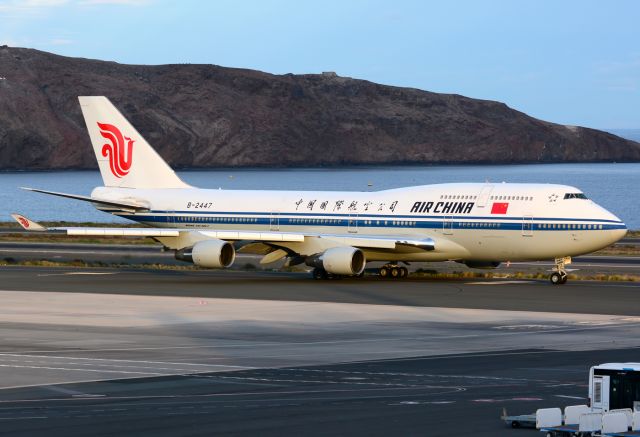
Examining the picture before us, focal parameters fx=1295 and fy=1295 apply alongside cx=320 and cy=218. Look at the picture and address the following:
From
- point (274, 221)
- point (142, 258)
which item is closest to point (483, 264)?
point (274, 221)

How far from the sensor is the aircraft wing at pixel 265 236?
56625 millimetres

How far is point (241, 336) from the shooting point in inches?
1484

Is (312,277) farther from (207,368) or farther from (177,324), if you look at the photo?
(207,368)

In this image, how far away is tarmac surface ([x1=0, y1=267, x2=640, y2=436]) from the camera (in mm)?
22812

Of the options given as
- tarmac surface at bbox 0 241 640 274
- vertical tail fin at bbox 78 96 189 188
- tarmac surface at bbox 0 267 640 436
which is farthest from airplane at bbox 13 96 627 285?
tarmac surface at bbox 0 241 640 274

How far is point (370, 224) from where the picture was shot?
58812mm

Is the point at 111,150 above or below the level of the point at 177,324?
above

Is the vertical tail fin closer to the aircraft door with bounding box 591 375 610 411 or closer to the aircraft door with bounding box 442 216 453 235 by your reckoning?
the aircraft door with bounding box 442 216 453 235

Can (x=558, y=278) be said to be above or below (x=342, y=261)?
below

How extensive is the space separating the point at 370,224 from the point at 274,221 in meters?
5.12

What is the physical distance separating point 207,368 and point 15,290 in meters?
25.2

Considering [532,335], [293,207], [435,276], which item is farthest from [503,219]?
[532,335]

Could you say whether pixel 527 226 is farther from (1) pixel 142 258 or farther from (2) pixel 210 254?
(1) pixel 142 258

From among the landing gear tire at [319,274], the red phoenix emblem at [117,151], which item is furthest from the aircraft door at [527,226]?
the red phoenix emblem at [117,151]
